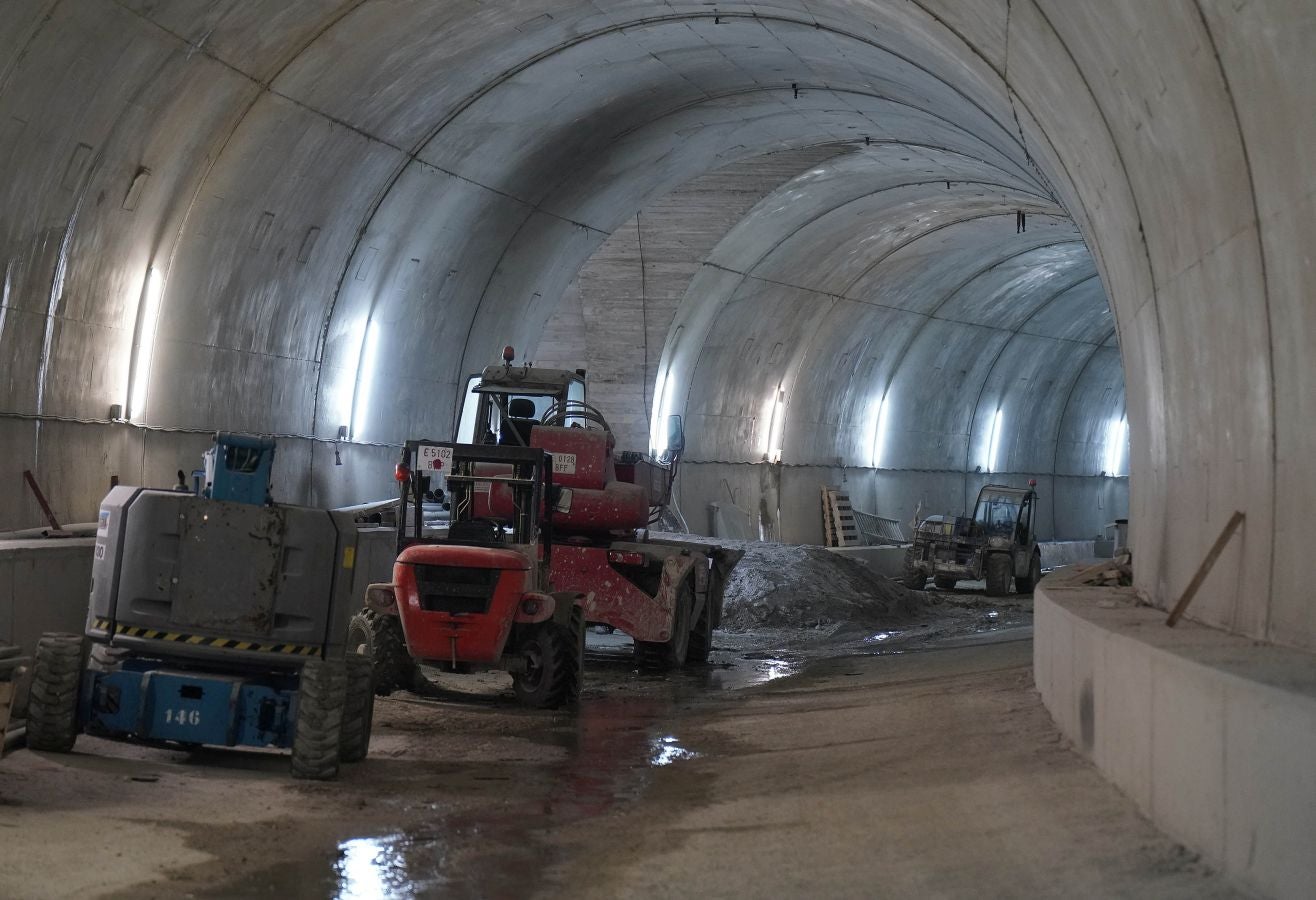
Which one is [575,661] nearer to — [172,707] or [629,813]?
[172,707]

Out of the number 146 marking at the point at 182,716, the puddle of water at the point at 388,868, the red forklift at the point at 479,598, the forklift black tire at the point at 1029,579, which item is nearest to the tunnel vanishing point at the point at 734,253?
the puddle of water at the point at 388,868

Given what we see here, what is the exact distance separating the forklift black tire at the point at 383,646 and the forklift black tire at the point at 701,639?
3.93 metres

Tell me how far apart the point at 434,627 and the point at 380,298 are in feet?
24.1

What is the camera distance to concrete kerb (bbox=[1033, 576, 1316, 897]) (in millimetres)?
4281

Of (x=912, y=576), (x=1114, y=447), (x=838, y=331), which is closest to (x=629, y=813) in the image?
(x=912, y=576)

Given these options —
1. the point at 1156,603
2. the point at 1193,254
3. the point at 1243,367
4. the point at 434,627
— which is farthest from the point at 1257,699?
the point at 434,627

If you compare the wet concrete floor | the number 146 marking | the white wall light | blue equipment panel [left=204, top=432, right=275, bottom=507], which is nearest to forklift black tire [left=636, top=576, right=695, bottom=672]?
the wet concrete floor

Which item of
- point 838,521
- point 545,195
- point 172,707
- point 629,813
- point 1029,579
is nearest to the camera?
point 629,813

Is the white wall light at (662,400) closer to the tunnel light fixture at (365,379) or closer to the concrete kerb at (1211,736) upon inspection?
the tunnel light fixture at (365,379)

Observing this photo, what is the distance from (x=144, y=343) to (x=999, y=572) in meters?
17.3

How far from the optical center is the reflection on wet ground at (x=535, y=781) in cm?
623

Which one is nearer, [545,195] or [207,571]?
[207,571]

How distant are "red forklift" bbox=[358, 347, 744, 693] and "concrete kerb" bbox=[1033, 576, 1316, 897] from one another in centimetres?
631

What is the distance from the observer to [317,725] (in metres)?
8.34
